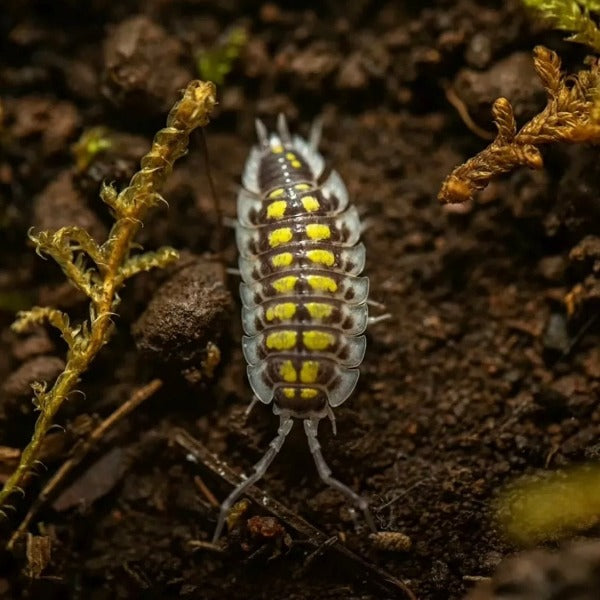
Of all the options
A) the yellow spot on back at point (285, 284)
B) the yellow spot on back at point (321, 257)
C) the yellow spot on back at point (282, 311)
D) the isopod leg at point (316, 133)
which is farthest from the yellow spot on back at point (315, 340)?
the isopod leg at point (316, 133)

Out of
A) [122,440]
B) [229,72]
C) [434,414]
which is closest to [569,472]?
[434,414]

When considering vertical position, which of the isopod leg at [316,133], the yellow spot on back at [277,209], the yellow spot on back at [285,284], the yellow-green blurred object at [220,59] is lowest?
the yellow spot on back at [285,284]

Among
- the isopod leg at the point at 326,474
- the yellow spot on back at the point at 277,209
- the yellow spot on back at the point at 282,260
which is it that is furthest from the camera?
the yellow spot on back at the point at 277,209

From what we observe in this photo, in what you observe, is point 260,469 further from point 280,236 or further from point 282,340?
point 280,236

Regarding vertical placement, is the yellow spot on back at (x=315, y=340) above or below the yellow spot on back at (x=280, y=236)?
below

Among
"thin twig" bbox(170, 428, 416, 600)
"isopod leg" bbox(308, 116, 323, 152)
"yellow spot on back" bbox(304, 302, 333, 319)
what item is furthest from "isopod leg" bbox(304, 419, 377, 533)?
"isopod leg" bbox(308, 116, 323, 152)

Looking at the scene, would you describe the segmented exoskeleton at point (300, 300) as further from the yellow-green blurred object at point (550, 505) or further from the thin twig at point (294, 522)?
the yellow-green blurred object at point (550, 505)
